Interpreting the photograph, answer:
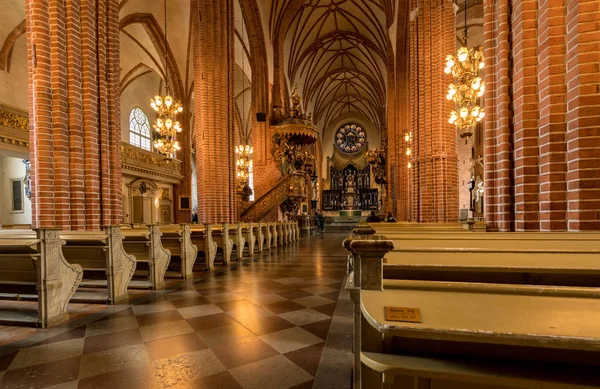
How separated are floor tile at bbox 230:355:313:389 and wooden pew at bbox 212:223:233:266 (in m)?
5.10

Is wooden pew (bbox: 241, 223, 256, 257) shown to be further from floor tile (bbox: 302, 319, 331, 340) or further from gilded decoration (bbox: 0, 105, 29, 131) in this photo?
gilded decoration (bbox: 0, 105, 29, 131)

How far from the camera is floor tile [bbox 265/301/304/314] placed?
12.7ft

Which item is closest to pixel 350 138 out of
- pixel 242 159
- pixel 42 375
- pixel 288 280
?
pixel 242 159

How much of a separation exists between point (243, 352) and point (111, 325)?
5.66ft

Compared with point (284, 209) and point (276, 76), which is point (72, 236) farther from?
point (276, 76)

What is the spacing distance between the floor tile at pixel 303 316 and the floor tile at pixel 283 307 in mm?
119

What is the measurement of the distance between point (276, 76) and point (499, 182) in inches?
626

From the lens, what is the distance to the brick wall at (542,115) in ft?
9.51

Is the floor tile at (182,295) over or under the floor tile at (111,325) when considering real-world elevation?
under

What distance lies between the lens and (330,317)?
142 inches

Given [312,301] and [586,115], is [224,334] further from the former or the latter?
[586,115]

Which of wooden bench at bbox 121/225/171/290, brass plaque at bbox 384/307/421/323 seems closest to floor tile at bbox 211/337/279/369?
brass plaque at bbox 384/307/421/323

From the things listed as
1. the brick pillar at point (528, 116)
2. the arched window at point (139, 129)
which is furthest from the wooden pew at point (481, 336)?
the arched window at point (139, 129)

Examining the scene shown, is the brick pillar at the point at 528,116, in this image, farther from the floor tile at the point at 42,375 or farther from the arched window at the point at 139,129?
the arched window at the point at 139,129
